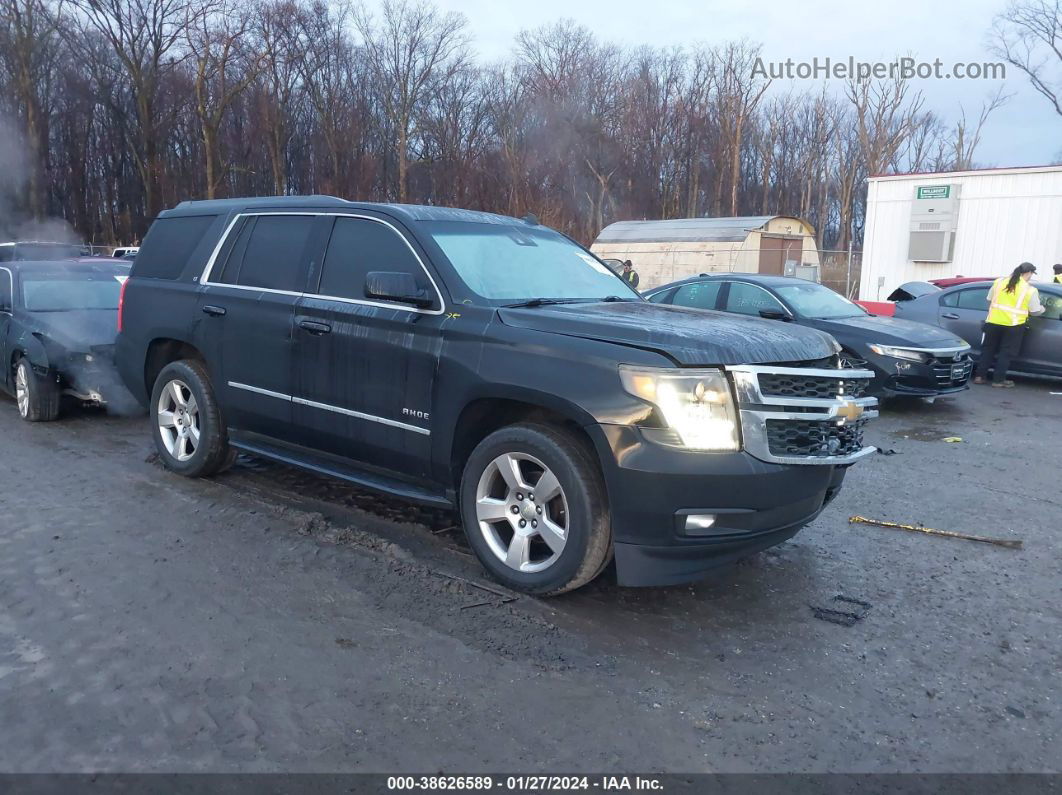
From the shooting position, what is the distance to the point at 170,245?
6.16 metres

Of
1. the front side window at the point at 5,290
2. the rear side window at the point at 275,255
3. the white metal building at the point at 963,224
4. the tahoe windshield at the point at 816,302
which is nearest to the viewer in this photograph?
the rear side window at the point at 275,255

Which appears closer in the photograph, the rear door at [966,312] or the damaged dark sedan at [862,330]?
the damaged dark sedan at [862,330]

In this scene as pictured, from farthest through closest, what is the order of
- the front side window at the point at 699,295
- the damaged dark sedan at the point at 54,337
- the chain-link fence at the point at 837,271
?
the chain-link fence at the point at 837,271
the front side window at the point at 699,295
the damaged dark sedan at the point at 54,337

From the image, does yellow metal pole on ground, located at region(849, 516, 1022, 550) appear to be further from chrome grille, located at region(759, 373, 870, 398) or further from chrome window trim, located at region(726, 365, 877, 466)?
chrome window trim, located at region(726, 365, 877, 466)

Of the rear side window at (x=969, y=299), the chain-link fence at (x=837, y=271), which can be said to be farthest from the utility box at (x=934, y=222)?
the rear side window at (x=969, y=299)

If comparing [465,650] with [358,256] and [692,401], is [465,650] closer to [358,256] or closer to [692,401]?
[692,401]

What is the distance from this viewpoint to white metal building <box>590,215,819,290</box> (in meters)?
27.5

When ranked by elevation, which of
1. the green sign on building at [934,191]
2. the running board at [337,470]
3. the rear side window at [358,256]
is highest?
the green sign on building at [934,191]

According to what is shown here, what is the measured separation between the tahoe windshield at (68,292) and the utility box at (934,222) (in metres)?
21.1

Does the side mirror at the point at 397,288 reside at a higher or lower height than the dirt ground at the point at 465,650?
higher

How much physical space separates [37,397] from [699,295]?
7.25 m

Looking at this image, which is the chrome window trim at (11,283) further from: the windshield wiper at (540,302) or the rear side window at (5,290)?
the windshield wiper at (540,302)

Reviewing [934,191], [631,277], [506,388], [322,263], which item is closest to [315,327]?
[322,263]

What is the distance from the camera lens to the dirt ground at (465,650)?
286 cm
